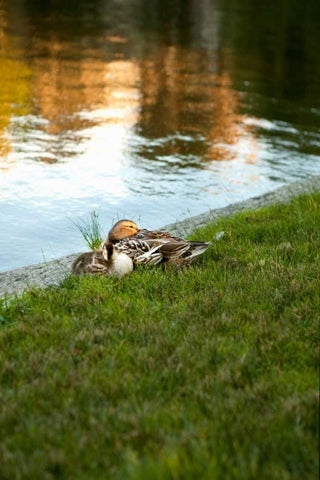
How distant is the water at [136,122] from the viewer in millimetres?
16359

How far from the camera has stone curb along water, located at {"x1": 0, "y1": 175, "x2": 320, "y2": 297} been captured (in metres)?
10.5

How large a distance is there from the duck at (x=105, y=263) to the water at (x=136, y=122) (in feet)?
11.9

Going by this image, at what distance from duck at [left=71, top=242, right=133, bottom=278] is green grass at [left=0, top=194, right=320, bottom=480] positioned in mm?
200

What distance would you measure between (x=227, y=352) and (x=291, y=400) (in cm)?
108

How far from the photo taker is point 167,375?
18.1 feet

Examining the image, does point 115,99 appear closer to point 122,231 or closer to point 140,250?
point 122,231

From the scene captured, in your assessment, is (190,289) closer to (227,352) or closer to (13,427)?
(227,352)

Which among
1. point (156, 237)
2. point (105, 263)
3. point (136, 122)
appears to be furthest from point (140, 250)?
point (136, 122)

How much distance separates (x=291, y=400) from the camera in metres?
4.92

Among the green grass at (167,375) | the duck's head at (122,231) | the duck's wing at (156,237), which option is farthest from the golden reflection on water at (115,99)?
the green grass at (167,375)

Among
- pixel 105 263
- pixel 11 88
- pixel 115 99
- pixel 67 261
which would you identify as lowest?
pixel 67 261

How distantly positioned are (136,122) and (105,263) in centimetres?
1580

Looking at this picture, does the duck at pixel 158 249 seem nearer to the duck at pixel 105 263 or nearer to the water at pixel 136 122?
the duck at pixel 105 263

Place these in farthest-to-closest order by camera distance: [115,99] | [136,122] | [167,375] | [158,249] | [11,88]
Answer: [115,99], [11,88], [136,122], [158,249], [167,375]
